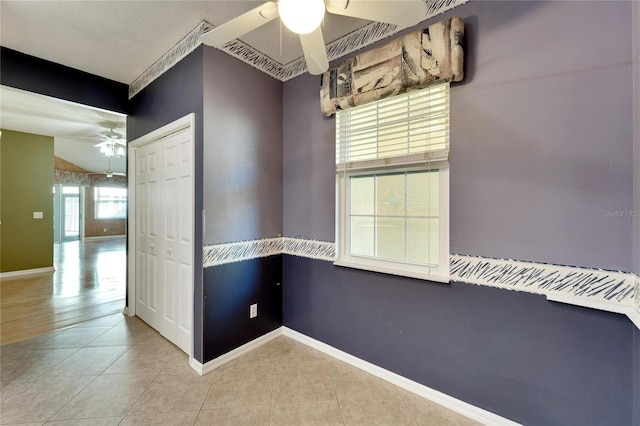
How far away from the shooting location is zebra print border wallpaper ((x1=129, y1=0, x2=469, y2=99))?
179 cm

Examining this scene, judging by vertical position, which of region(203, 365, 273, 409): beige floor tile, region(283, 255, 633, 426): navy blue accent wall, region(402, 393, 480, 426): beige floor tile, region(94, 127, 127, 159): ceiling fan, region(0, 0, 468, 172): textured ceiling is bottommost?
region(402, 393, 480, 426): beige floor tile

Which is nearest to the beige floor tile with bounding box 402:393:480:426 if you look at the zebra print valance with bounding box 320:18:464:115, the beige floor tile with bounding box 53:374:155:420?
the beige floor tile with bounding box 53:374:155:420

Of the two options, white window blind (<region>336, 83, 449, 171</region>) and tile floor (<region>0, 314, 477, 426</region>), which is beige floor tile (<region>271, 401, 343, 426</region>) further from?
white window blind (<region>336, 83, 449, 171</region>)

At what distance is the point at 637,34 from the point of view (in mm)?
1039

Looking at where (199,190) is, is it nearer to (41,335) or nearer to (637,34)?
(41,335)

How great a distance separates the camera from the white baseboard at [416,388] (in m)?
1.46

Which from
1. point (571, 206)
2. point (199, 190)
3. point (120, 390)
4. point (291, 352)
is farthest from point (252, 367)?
point (571, 206)

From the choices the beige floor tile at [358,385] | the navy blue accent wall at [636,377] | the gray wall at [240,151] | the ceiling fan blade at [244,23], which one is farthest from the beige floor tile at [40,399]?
the navy blue accent wall at [636,377]

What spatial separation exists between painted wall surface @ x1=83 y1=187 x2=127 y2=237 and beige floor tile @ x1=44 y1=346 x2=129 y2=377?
9.83 m

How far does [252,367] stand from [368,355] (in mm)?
943

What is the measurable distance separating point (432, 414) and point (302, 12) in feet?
7.43

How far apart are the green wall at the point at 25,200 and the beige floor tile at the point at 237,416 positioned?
18.1 ft

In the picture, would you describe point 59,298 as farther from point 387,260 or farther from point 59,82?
point 387,260

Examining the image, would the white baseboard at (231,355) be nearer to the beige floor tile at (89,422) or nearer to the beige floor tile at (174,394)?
the beige floor tile at (174,394)
